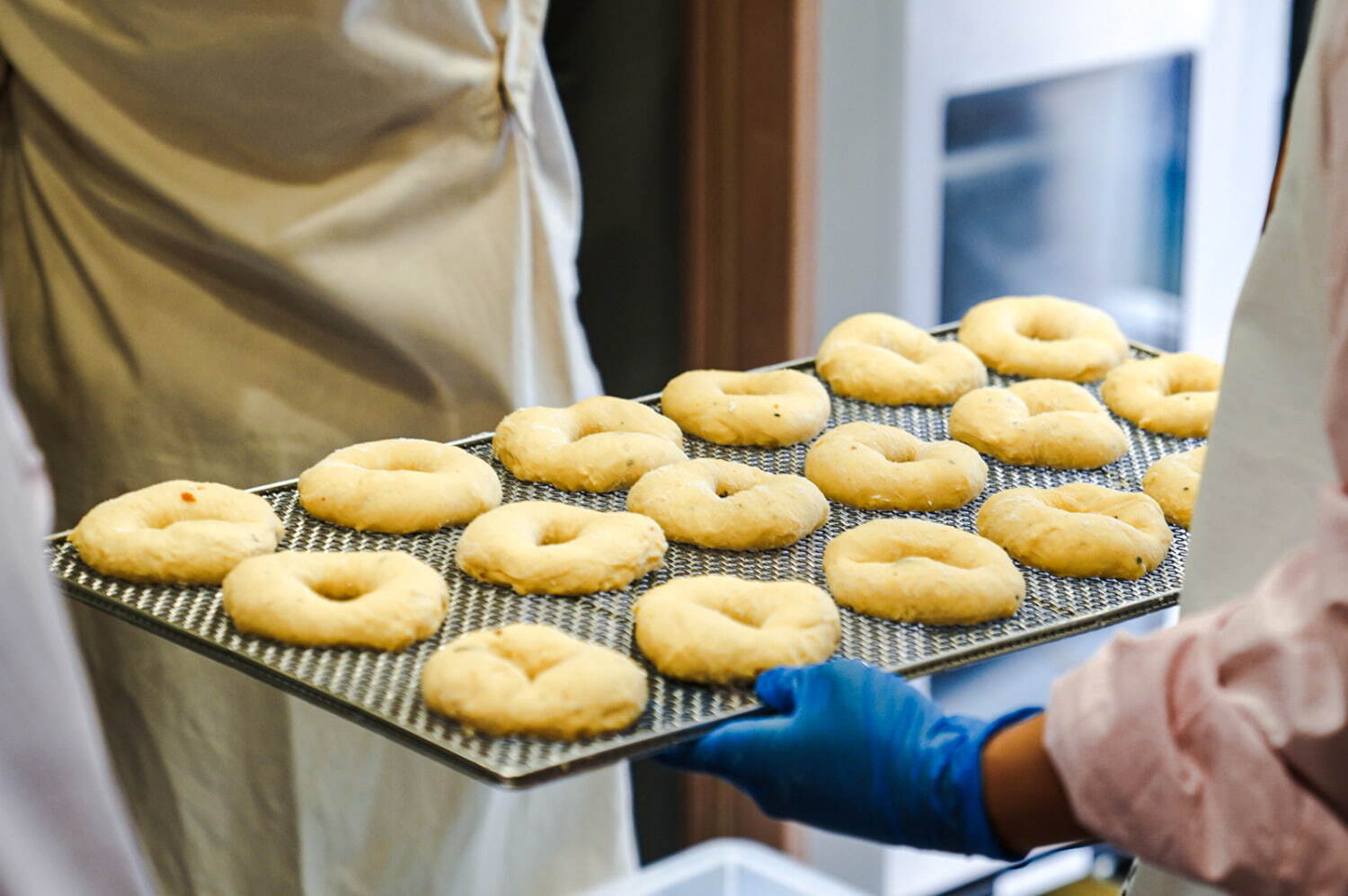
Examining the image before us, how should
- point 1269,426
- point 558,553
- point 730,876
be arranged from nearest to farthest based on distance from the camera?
point 1269,426 → point 558,553 → point 730,876

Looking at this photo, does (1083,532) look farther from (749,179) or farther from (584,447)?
(749,179)

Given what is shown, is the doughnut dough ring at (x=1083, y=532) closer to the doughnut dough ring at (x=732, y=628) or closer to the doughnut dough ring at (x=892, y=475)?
the doughnut dough ring at (x=892, y=475)

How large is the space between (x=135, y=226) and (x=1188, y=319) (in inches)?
83.2

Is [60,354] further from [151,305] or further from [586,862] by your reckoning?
[586,862]

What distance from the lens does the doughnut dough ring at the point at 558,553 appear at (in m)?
1.32

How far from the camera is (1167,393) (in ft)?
5.91

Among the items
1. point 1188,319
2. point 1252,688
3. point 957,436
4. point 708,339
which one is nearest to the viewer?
point 1252,688

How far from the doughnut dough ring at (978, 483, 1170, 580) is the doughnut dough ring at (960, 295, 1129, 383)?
1.30 feet

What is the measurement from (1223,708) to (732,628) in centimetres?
45

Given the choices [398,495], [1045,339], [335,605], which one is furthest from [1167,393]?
[335,605]

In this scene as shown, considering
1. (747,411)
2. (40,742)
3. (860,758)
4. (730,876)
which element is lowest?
(730,876)

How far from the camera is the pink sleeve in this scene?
2.63 feet

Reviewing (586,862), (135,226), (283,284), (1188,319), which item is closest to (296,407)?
(283,284)

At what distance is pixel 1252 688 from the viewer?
2.73 ft
